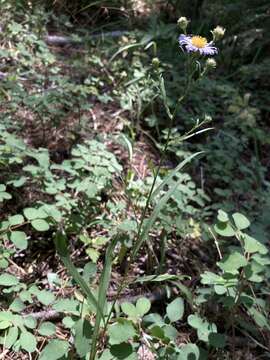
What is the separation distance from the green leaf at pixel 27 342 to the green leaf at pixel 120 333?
0.23 metres

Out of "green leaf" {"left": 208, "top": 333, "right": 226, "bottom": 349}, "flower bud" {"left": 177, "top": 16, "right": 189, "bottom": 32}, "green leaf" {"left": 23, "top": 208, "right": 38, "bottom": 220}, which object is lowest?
"green leaf" {"left": 208, "top": 333, "right": 226, "bottom": 349}

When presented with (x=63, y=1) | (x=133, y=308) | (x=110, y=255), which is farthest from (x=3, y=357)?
(x=63, y=1)

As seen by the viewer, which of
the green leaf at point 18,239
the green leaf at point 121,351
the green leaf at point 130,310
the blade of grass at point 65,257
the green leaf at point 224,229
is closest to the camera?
the blade of grass at point 65,257

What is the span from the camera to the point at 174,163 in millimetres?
2584

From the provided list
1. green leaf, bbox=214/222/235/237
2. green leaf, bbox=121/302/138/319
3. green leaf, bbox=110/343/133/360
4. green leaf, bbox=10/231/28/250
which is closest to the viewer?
green leaf, bbox=110/343/133/360

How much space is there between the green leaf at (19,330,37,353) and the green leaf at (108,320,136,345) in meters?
0.23

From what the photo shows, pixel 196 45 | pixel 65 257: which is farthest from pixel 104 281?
pixel 196 45

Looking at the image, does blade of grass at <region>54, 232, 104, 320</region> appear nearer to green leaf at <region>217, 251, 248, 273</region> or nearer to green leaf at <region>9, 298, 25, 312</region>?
green leaf at <region>9, 298, 25, 312</region>

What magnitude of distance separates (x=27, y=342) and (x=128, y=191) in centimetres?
92

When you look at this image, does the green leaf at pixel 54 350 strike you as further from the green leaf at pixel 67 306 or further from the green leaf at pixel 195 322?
the green leaf at pixel 195 322

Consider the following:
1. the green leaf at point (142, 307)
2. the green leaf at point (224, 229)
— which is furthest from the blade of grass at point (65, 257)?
the green leaf at point (224, 229)

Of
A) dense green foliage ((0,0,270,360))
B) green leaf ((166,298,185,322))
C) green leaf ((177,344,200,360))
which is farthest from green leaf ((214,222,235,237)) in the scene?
green leaf ((177,344,200,360))

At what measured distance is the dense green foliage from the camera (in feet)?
4.40

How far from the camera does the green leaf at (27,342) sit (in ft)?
4.09
